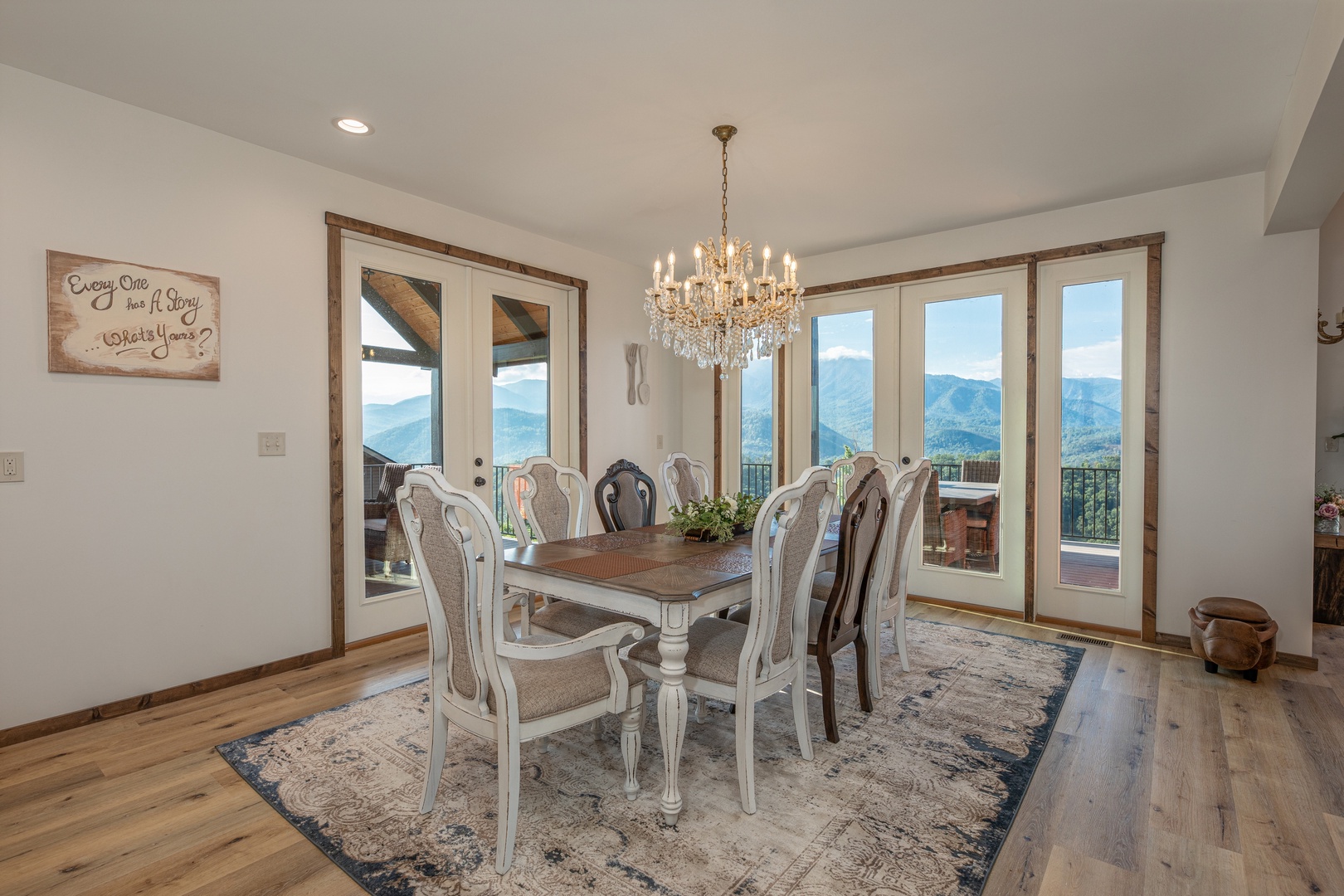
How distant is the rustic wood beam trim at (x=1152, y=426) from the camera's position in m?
3.71

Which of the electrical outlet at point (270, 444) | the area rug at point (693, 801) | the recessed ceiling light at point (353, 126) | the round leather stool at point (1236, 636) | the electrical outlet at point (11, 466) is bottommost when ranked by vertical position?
the area rug at point (693, 801)

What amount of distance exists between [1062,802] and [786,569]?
1143 millimetres

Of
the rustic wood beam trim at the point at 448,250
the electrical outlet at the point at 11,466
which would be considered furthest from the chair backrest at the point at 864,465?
the electrical outlet at the point at 11,466

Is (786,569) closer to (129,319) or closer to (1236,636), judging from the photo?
(1236,636)

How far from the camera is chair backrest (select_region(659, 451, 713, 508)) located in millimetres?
3666

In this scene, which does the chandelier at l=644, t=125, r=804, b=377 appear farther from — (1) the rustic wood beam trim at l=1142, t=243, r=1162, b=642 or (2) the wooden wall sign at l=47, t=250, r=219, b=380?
(1) the rustic wood beam trim at l=1142, t=243, r=1162, b=642

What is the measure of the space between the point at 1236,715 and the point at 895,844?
76.3 inches

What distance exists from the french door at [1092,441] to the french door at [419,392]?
10.9ft

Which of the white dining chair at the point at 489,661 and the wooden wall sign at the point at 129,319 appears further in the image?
the wooden wall sign at the point at 129,319

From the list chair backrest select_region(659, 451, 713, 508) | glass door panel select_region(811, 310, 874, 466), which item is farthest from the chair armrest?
glass door panel select_region(811, 310, 874, 466)

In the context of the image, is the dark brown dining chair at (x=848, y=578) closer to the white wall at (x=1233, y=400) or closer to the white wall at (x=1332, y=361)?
the white wall at (x=1233, y=400)

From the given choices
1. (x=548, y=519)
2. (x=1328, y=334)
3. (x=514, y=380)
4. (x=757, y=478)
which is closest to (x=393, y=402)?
(x=514, y=380)

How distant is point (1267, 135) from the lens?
3.02 metres

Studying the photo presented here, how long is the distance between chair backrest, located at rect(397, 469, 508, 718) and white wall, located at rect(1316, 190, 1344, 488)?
5239 millimetres
